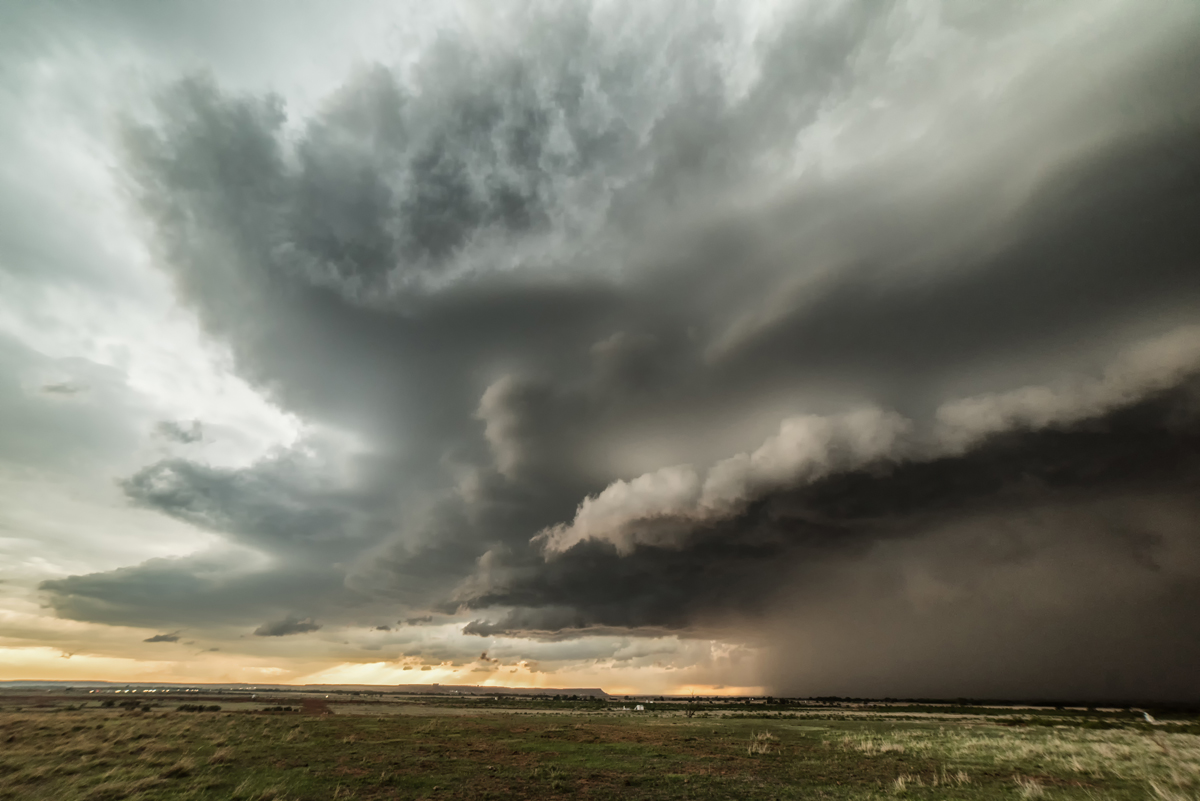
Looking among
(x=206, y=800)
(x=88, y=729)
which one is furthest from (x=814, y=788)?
(x=88, y=729)

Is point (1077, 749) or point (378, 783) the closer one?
point (378, 783)

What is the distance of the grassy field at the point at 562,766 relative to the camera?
86.0ft

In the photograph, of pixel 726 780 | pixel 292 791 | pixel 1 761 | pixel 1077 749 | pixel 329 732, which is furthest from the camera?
pixel 329 732

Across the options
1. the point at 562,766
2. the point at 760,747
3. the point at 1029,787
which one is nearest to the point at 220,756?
the point at 562,766

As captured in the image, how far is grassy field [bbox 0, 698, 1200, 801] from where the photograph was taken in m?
26.2

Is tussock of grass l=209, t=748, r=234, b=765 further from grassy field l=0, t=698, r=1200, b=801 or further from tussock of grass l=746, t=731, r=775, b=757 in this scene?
tussock of grass l=746, t=731, r=775, b=757

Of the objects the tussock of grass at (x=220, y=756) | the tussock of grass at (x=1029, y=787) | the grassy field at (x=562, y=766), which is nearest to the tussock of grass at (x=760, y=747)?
the grassy field at (x=562, y=766)

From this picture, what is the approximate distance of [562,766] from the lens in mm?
34938

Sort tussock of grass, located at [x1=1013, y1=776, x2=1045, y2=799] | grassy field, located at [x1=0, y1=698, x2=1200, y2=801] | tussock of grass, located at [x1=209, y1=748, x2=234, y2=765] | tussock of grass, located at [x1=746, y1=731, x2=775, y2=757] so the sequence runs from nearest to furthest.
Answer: tussock of grass, located at [x1=1013, y1=776, x2=1045, y2=799] → grassy field, located at [x1=0, y1=698, x2=1200, y2=801] → tussock of grass, located at [x1=209, y1=748, x2=234, y2=765] → tussock of grass, located at [x1=746, y1=731, x2=775, y2=757]

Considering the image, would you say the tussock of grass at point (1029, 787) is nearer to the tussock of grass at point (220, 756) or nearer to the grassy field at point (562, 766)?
the grassy field at point (562, 766)

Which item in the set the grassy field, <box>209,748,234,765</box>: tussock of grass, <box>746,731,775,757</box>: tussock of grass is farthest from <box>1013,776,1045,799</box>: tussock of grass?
<box>209,748,234,765</box>: tussock of grass

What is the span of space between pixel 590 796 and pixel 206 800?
57.3ft

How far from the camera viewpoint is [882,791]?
2688cm

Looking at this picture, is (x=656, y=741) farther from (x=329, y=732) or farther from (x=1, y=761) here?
(x=1, y=761)
